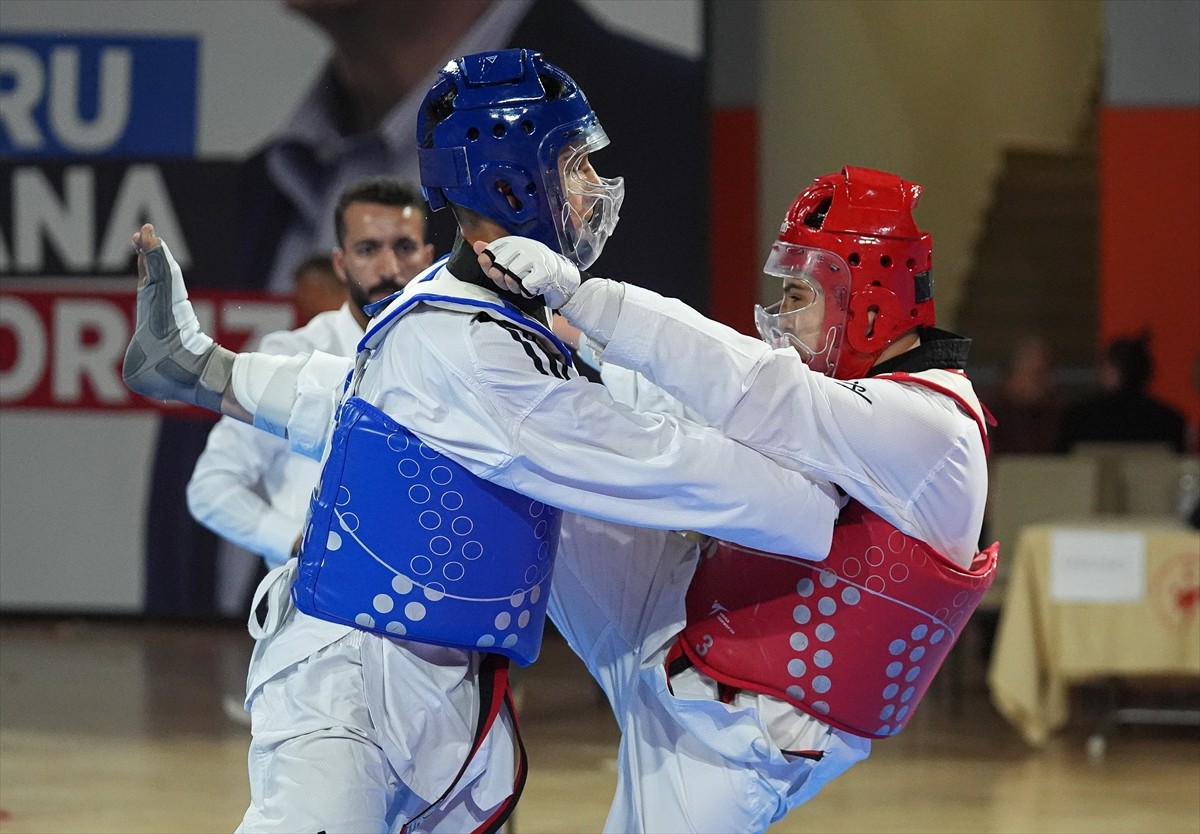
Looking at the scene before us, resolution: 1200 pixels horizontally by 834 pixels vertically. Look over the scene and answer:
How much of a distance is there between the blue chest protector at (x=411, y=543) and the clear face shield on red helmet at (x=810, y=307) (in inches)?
30.2

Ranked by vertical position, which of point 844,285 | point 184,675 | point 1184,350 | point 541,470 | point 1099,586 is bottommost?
point 184,675

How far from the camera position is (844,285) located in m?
2.90

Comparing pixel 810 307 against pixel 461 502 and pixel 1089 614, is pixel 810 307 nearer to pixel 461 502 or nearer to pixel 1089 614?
pixel 461 502

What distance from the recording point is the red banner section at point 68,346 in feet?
27.5

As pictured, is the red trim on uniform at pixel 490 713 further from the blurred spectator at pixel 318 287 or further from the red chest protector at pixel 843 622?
the blurred spectator at pixel 318 287

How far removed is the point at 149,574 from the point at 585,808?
13.2ft

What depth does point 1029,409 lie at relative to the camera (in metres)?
9.30

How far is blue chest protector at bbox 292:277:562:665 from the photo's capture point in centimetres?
241

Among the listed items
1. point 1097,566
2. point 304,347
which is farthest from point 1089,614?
point 304,347

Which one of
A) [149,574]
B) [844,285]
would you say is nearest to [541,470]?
[844,285]

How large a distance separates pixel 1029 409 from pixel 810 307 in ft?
22.1

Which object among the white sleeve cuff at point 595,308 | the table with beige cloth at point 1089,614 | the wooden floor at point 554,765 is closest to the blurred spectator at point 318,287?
the wooden floor at point 554,765

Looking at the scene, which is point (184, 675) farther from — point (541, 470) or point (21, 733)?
point (541, 470)

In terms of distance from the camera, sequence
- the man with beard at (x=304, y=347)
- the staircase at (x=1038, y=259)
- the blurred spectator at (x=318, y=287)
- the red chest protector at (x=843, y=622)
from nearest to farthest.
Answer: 1. the red chest protector at (x=843, y=622)
2. the man with beard at (x=304, y=347)
3. the blurred spectator at (x=318, y=287)
4. the staircase at (x=1038, y=259)
